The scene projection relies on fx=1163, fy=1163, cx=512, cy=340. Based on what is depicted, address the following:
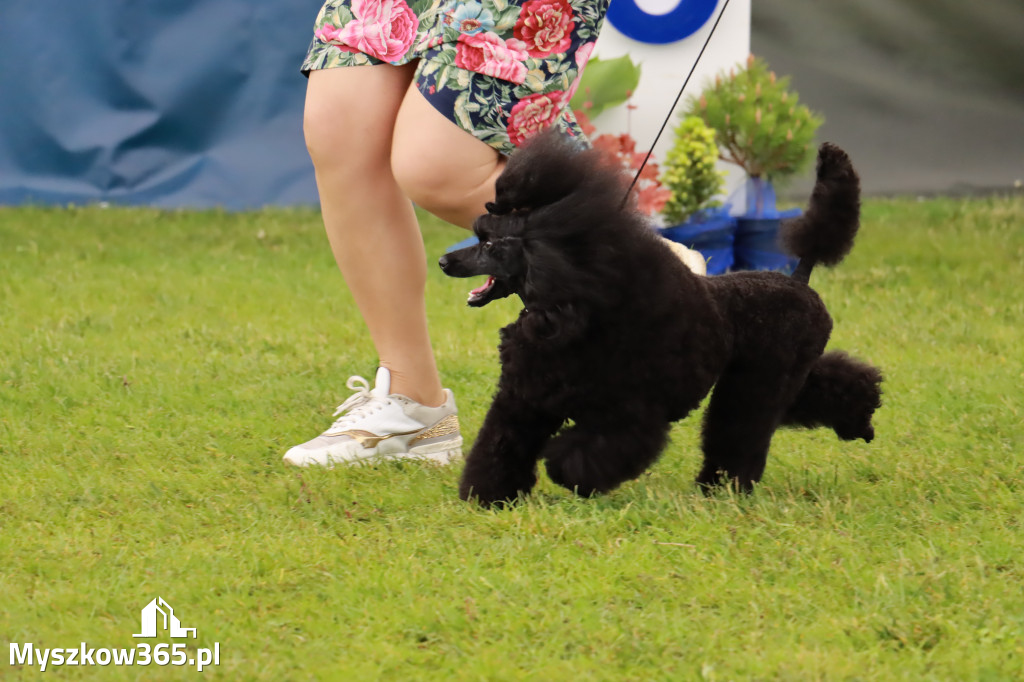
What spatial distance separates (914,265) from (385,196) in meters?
3.53

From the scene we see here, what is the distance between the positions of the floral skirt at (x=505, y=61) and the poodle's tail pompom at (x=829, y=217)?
0.51 meters

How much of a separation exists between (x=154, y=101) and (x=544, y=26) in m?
4.82

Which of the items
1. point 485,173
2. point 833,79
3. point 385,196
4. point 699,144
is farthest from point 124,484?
point 833,79

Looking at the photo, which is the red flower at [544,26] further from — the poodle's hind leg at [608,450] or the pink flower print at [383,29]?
the poodle's hind leg at [608,450]

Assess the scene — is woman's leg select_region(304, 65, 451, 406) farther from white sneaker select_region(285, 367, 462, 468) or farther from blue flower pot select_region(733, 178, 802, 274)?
blue flower pot select_region(733, 178, 802, 274)

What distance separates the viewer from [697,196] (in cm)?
504

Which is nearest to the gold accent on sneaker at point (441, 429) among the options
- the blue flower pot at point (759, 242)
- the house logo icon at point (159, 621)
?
the house logo icon at point (159, 621)

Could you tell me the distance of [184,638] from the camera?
1.68 metres

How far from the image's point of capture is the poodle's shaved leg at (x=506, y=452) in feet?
7.14

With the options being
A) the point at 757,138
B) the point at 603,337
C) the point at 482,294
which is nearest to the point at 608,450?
the point at 603,337

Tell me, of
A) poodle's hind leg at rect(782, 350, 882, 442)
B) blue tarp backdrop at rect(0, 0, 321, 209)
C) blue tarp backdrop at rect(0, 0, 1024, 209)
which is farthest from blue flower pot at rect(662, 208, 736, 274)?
blue tarp backdrop at rect(0, 0, 321, 209)

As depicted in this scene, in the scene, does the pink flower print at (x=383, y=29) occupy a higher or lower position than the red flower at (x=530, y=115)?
higher

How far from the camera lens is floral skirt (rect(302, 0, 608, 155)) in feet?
7.55

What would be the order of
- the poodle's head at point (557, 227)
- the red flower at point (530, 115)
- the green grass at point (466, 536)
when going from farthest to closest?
1. the red flower at point (530, 115)
2. the poodle's head at point (557, 227)
3. the green grass at point (466, 536)
